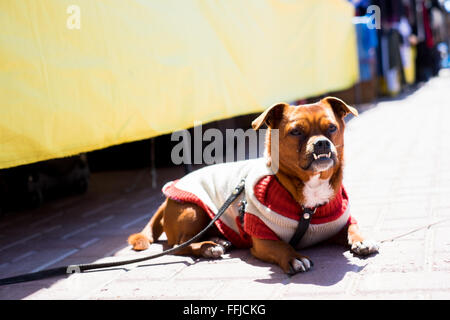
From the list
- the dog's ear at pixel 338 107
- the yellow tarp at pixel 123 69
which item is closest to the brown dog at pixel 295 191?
the dog's ear at pixel 338 107

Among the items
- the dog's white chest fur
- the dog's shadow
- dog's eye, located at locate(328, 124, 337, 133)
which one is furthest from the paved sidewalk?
dog's eye, located at locate(328, 124, 337, 133)

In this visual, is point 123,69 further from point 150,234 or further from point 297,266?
point 297,266

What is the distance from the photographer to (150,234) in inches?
140

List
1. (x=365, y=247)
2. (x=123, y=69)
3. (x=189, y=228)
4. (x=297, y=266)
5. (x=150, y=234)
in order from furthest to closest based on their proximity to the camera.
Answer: (x=123, y=69) → (x=150, y=234) → (x=189, y=228) → (x=365, y=247) → (x=297, y=266)

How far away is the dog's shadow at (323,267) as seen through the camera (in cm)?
251

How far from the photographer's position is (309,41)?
8023 mm

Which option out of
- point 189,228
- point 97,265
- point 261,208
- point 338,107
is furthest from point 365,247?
point 97,265

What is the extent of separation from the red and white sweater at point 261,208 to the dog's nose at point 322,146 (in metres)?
0.30

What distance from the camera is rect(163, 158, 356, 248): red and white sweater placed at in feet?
9.23

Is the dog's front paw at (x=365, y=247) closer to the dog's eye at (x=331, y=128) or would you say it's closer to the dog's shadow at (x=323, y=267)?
the dog's shadow at (x=323, y=267)

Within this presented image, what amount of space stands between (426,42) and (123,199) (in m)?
20.8

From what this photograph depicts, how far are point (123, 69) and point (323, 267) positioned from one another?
208 cm
